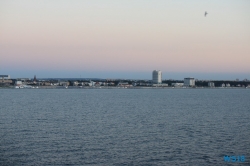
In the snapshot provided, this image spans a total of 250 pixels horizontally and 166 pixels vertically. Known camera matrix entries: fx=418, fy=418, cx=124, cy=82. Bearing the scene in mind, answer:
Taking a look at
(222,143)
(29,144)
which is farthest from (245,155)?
(29,144)

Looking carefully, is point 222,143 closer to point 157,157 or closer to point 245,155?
point 245,155

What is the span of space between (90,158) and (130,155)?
211 cm

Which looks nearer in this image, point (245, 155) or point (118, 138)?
point (245, 155)

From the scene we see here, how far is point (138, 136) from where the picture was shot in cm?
2666

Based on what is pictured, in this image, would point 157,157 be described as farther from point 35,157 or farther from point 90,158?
point 35,157

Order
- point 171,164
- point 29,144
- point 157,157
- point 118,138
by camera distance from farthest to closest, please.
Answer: point 118,138 < point 29,144 < point 157,157 < point 171,164

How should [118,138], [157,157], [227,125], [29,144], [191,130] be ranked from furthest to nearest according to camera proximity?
[227,125]
[191,130]
[118,138]
[29,144]
[157,157]

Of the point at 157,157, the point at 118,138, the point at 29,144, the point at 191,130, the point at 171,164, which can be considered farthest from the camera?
the point at 191,130

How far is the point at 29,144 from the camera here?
23.6 m

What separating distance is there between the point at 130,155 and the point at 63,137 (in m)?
Answer: 6.28

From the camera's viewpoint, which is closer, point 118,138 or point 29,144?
point 29,144

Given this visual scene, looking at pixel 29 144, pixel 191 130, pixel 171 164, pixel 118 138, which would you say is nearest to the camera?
pixel 171 164

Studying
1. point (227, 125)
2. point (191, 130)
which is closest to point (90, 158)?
point (191, 130)

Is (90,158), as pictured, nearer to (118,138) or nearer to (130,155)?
(130,155)
